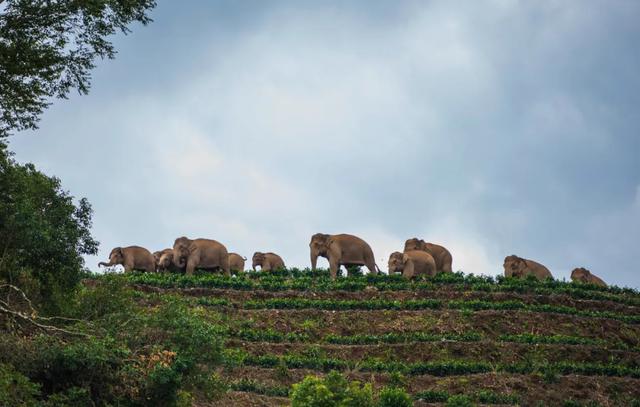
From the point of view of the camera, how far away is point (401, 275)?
39.2m

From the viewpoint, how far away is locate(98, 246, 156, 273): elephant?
144 feet

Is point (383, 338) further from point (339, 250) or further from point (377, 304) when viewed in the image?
point (339, 250)

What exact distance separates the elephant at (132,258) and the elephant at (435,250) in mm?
10421

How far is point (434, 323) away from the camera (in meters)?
33.3

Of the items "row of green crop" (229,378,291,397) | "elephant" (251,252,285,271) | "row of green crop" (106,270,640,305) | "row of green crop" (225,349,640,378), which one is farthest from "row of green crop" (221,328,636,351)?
"elephant" (251,252,285,271)

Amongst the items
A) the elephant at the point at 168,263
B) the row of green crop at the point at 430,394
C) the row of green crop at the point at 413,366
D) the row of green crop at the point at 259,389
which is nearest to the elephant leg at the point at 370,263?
the elephant at the point at 168,263

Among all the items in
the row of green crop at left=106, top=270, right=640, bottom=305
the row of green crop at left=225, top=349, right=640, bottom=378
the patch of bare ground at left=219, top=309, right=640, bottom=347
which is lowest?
the row of green crop at left=225, top=349, right=640, bottom=378

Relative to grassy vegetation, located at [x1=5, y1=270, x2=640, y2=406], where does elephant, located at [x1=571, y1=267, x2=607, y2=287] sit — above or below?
above

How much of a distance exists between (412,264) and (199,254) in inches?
321

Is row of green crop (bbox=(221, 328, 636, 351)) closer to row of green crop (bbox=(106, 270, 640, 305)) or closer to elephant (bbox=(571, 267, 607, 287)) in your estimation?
row of green crop (bbox=(106, 270, 640, 305))

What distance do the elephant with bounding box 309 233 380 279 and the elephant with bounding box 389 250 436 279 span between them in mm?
1366

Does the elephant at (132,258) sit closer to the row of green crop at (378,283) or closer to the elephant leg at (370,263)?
the row of green crop at (378,283)

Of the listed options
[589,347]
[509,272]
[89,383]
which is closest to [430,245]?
[509,272]

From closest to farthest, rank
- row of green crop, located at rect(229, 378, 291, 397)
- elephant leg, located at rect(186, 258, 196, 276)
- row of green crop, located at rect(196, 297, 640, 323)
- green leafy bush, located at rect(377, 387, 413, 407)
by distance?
green leafy bush, located at rect(377, 387, 413, 407) → row of green crop, located at rect(229, 378, 291, 397) → row of green crop, located at rect(196, 297, 640, 323) → elephant leg, located at rect(186, 258, 196, 276)
